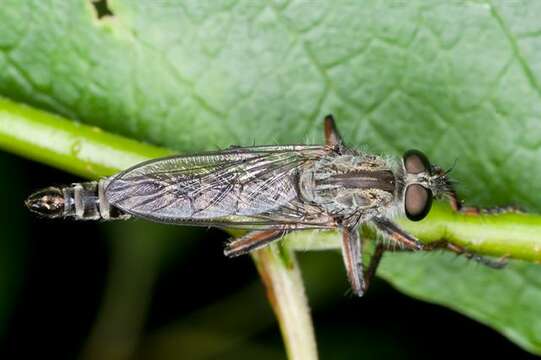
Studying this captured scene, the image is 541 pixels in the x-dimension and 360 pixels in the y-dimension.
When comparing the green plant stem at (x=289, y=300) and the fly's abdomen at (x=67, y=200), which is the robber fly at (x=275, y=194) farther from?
the green plant stem at (x=289, y=300)

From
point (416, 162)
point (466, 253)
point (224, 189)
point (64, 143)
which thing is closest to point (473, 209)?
point (466, 253)

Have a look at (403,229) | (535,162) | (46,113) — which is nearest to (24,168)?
(46,113)

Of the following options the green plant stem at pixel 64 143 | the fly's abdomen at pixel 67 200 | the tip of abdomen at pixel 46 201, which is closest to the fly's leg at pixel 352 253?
the green plant stem at pixel 64 143

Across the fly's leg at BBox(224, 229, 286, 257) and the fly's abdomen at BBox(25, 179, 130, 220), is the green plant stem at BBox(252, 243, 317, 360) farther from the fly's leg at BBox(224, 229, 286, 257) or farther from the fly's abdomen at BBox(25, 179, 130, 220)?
the fly's abdomen at BBox(25, 179, 130, 220)

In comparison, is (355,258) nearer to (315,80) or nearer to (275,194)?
(275,194)

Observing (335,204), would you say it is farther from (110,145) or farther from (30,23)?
(30,23)

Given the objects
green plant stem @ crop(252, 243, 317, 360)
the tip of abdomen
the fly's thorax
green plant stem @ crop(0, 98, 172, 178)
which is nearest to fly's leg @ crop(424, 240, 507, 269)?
the fly's thorax
